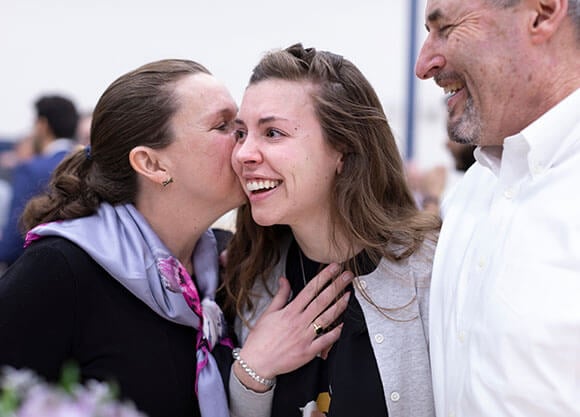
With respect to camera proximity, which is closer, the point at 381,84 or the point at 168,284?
the point at 168,284

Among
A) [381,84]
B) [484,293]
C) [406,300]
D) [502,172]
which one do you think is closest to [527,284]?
[484,293]

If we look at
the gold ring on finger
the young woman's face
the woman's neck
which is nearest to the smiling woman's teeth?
the young woman's face

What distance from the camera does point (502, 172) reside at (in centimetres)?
169

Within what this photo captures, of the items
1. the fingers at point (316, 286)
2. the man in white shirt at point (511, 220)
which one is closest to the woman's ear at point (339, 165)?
the fingers at point (316, 286)

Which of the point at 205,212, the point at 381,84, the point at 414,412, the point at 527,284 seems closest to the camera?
the point at 527,284

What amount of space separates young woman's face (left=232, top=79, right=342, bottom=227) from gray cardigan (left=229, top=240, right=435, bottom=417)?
274 millimetres

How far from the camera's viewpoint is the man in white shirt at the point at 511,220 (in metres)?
1.41

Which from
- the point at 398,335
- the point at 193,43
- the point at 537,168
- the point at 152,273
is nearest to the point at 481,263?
the point at 537,168

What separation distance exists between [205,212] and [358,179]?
0.47 m

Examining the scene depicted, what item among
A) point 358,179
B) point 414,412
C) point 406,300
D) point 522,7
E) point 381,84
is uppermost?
point 522,7

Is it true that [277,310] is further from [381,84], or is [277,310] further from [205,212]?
[381,84]

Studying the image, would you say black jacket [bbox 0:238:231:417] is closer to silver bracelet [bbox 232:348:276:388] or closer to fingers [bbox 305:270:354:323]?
silver bracelet [bbox 232:348:276:388]

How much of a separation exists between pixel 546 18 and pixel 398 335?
2.74 feet

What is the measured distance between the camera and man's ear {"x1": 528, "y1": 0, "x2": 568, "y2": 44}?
61.3 inches
